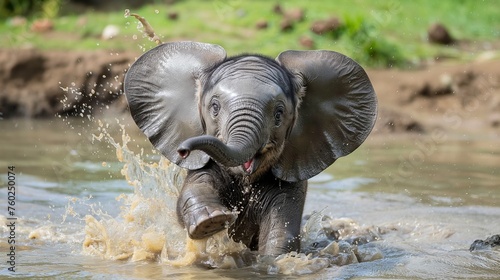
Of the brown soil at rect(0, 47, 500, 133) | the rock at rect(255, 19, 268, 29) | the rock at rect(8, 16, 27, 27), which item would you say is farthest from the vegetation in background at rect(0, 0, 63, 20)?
the rock at rect(255, 19, 268, 29)

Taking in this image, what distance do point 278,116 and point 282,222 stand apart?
2.28 ft

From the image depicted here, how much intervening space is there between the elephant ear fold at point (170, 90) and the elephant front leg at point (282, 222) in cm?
66

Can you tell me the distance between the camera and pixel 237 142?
18.0 ft

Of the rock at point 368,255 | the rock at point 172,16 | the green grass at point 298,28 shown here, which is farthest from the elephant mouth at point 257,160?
the rock at point 172,16

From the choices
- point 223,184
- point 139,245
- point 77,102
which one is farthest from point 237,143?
point 77,102

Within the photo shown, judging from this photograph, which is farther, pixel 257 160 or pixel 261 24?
pixel 261 24

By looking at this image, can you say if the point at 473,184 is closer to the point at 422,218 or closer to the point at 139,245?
the point at 422,218

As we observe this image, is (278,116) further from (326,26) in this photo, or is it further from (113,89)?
(326,26)

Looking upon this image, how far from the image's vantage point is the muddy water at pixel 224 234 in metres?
5.98

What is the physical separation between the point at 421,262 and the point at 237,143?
1.58 m

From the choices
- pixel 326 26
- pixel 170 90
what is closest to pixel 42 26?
pixel 326 26

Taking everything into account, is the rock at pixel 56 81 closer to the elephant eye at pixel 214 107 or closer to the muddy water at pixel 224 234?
the muddy water at pixel 224 234

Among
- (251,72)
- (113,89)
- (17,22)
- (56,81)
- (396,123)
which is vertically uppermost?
(17,22)

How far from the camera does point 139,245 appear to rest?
21.0 feet
